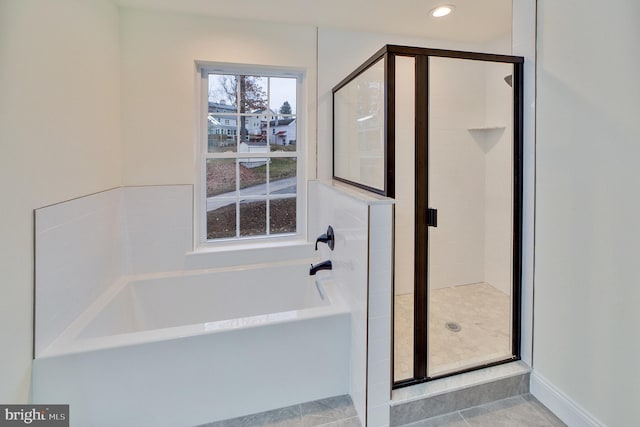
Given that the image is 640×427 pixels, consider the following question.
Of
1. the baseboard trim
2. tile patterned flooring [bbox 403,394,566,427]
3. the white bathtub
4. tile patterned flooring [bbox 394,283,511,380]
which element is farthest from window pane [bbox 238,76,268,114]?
the baseboard trim

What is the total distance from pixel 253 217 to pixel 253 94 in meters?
1.00

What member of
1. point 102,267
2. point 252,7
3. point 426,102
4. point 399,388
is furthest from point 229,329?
point 252,7

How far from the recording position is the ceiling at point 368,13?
2072mm

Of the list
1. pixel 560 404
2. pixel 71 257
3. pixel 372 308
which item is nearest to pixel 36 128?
pixel 71 257

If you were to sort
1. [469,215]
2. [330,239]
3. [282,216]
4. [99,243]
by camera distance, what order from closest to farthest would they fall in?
[99,243] → [330,239] → [469,215] → [282,216]

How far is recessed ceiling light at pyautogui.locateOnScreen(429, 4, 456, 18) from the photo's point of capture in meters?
2.13

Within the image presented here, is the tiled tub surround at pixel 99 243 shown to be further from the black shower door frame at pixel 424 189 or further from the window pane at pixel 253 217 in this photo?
the black shower door frame at pixel 424 189

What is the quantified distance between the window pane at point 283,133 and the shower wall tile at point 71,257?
1193mm

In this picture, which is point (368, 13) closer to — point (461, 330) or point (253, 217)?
point (253, 217)

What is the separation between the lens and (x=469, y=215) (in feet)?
Result: 7.94

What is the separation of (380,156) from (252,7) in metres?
1.45

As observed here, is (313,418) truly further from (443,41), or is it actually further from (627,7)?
(443,41)

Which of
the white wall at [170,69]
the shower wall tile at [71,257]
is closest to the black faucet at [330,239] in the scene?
the white wall at [170,69]

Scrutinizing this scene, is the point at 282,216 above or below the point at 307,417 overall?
above
